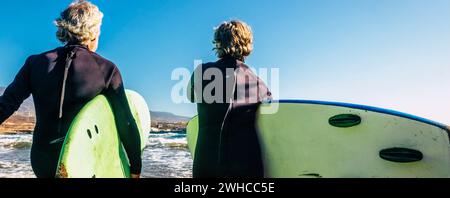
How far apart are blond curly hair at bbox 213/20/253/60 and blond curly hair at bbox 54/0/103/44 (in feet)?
2.69

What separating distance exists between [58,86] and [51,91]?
5 cm

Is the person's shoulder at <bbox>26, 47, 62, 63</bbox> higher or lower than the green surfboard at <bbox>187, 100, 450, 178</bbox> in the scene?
higher

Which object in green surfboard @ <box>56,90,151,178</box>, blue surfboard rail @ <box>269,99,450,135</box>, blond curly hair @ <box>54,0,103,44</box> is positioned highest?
blond curly hair @ <box>54,0,103,44</box>

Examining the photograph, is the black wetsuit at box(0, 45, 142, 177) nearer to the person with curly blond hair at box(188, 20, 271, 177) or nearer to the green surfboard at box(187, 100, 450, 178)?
the person with curly blond hair at box(188, 20, 271, 177)

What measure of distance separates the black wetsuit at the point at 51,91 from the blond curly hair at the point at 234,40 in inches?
31.3

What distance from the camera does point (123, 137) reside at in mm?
2449

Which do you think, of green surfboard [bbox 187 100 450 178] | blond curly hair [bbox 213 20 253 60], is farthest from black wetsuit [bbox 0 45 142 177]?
green surfboard [bbox 187 100 450 178]

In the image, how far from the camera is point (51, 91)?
2.12 meters

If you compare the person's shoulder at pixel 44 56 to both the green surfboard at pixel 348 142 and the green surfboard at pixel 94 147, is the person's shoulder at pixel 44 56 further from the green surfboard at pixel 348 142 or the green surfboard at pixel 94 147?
the green surfboard at pixel 348 142

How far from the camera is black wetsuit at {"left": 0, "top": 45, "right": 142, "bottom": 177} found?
213cm

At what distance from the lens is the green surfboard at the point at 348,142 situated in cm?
254

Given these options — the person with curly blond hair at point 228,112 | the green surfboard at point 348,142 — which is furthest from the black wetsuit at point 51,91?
the green surfboard at point 348,142

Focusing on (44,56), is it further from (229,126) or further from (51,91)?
(229,126)

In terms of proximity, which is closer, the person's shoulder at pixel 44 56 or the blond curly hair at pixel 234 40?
the person's shoulder at pixel 44 56
